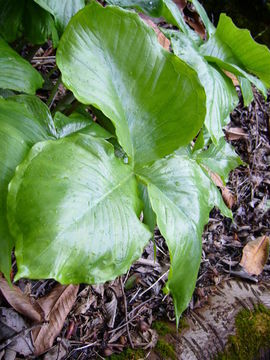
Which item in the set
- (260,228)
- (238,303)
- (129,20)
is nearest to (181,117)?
(129,20)

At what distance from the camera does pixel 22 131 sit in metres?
0.89

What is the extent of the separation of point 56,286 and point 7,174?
0.75 metres

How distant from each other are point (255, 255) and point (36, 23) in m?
1.56

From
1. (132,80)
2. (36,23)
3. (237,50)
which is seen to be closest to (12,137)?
(132,80)

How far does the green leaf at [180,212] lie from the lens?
3.03 feet

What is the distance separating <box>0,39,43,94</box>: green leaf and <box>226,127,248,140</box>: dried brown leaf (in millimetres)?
1626

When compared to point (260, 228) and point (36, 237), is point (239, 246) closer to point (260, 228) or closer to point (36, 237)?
point (260, 228)

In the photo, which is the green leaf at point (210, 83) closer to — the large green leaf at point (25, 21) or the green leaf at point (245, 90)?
the green leaf at point (245, 90)

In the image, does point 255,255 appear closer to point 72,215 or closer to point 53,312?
point 53,312

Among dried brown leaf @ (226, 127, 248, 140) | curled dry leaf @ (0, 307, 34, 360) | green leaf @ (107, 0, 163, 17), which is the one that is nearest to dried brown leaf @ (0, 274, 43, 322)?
curled dry leaf @ (0, 307, 34, 360)

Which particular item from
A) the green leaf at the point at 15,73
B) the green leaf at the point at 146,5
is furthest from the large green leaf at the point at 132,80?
the green leaf at the point at 146,5

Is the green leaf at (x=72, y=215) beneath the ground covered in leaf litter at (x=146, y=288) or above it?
above

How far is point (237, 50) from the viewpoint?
1.48m

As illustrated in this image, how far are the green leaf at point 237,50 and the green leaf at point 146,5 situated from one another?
0.81ft
